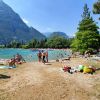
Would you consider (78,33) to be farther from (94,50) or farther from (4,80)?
(4,80)

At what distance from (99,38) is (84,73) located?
46.9m

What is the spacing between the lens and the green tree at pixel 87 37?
240 ft

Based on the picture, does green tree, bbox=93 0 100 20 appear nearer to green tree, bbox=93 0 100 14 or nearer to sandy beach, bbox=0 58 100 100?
green tree, bbox=93 0 100 14

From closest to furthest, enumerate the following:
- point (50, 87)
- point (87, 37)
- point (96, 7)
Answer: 1. point (50, 87)
2. point (96, 7)
3. point (87, 37)

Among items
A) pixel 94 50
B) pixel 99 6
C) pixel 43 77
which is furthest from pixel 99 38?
pixel 43 77

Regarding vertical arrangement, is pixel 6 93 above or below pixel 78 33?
below

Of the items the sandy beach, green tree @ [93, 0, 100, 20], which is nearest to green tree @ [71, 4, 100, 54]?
green tree @ [93, 0, 100, 20]

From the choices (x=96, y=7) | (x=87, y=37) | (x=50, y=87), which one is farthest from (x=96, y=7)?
(x=87, y=37)

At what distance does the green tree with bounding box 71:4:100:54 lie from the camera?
73.2 meters

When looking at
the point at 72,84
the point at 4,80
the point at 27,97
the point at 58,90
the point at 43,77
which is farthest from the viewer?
the point at 43,77

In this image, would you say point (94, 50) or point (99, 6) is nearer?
point (99, 6)

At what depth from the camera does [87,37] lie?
240 feet

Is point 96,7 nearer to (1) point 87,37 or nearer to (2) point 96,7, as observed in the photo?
(2) point 96,7

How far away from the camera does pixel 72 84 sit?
23766mm
